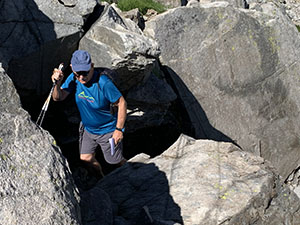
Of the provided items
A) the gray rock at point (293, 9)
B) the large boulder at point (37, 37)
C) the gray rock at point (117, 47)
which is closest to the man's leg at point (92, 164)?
the large boulder at point (37, 37)

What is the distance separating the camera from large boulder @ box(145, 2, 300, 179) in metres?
13.0

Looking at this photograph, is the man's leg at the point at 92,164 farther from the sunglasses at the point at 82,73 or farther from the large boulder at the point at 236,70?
the large boulder at the point at 236,70

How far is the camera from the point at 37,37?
29.9 ft

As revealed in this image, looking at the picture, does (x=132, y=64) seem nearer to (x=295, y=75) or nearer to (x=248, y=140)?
(x=248, y=140)

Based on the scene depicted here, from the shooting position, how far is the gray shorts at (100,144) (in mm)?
8383

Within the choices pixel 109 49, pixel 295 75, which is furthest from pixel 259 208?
pixel 295 75

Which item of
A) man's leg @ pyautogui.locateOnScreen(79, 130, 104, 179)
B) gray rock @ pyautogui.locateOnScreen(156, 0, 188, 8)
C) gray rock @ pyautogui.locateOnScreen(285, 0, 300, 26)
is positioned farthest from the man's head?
gray rock @ pyautogui.locateOnScreen(285, 0, 300, 26)

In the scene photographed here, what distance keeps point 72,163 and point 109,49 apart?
3.40 m

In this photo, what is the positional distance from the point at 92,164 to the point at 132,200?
1609mm

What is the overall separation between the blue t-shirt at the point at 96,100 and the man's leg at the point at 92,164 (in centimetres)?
79

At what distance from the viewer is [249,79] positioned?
13.4 m

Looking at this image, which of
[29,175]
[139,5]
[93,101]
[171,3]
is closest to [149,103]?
[93,101]

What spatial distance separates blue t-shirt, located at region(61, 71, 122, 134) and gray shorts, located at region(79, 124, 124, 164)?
0.42ft

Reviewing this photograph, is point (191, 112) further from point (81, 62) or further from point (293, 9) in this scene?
point (293, 9)
